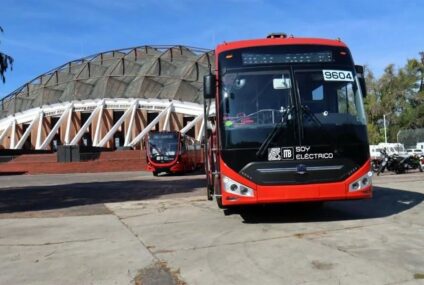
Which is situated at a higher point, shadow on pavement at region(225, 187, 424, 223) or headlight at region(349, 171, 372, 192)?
headlight at region(349, 171, 372, 192)

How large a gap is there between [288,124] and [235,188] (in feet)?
5.10

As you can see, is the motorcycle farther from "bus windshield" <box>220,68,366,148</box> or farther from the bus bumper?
the bus bumper

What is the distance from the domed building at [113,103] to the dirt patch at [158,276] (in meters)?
55.9

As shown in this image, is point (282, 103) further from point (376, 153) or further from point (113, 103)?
point (113, 103)

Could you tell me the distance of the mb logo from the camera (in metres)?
9.89

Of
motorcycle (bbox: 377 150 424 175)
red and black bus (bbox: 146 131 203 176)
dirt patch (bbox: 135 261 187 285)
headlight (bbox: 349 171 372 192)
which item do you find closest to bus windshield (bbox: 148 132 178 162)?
red and black bus (bbox: 146 131 203 176)

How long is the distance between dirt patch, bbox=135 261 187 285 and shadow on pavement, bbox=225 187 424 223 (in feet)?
13.1

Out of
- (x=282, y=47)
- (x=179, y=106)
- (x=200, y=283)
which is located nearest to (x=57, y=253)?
(x=200, y=283)

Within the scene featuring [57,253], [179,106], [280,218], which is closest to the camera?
[57,253]

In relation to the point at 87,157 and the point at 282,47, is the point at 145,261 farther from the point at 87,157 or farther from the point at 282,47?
the point at 87,157

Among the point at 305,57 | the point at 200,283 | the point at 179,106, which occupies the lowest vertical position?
the point at 200,283

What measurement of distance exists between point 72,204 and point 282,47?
9.00 m

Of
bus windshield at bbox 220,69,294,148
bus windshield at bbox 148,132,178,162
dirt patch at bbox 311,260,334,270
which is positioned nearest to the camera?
dirt patch at bbox 311,260,334,270

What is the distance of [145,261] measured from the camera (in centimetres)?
760
